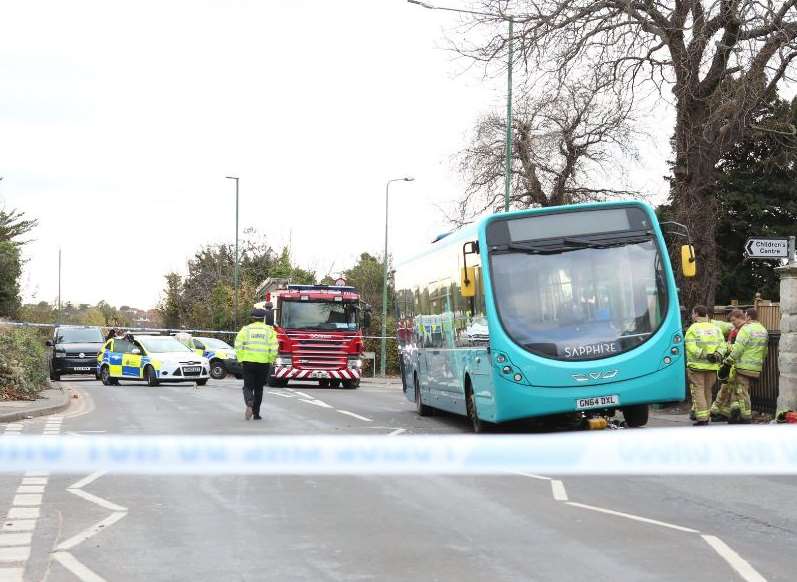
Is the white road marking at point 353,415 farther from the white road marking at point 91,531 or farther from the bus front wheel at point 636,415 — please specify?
the white road marking at point 91,531

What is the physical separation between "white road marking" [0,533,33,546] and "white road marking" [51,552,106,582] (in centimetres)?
46

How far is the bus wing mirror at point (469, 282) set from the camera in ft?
53.6

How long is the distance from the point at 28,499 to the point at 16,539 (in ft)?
6.80

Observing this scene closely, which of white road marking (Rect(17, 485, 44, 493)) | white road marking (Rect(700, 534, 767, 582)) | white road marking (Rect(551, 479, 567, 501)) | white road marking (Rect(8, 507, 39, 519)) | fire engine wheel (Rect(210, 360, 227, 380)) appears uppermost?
fire engine wheel (Rect(210, 360, 227, 380))

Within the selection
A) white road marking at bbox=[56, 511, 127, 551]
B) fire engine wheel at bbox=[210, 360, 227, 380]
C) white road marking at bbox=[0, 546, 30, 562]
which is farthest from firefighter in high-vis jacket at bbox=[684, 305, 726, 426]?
fire engine wheel at bbox=[210, 360, 227, 380]

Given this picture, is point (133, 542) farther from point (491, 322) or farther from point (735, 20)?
point (735, 20)

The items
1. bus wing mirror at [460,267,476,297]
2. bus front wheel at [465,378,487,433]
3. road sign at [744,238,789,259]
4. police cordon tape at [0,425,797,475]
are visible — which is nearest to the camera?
police cordon tape at [0,425,797,475]

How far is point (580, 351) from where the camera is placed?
1516 cm

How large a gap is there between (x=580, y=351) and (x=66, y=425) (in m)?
8.02

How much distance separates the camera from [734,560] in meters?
7.48

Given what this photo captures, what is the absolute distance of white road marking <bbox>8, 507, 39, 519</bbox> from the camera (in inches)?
365

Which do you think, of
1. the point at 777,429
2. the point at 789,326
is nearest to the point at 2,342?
the point at 789,326

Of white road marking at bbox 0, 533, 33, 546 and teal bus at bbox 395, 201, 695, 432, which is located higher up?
teal bus at bbox 395, 201, 695, 432

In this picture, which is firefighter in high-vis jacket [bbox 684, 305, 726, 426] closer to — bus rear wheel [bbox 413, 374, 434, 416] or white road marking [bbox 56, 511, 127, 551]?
bus rear wheel [bbox 413, 374, 434, 416]
